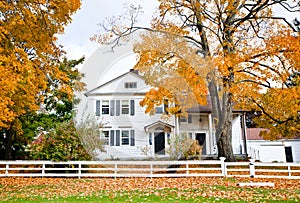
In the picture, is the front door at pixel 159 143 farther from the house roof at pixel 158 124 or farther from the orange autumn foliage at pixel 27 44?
the orange autumn foliage at pixel 27 44

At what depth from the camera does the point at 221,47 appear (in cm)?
1314

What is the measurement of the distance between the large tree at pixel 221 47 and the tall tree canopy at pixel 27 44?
193cm

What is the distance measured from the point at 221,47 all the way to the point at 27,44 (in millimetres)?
8697

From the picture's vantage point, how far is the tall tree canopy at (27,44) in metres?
7.86

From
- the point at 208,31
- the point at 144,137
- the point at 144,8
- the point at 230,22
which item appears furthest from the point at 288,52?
the point at 144,137

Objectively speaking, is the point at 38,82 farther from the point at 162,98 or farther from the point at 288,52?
the point at 288,52

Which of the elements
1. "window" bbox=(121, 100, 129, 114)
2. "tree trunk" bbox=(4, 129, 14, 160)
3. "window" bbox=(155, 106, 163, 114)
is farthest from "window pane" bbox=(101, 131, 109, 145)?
"tree trunk" bbox=(4, 129, 14, 160)

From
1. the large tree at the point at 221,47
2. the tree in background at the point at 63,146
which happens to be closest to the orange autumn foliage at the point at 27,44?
the tree in background at the point at 63,146

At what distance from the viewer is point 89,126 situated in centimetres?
791

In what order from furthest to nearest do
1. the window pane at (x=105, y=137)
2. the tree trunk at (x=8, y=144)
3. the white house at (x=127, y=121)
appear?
the tree trunk at (x=8, y=144)
the window pane at (x=105, y=137)
the white house at (x=127, y=121)

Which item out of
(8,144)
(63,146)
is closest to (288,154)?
(63,146)

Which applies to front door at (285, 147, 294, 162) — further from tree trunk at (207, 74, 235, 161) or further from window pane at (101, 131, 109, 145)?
window pane at (101, 131, 109, 145)

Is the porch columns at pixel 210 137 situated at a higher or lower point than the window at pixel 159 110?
lower

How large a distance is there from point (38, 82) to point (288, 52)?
1053cm
